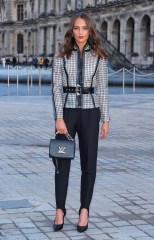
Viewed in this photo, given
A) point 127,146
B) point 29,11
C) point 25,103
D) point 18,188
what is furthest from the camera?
point 29,11

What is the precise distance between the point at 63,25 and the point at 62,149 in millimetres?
79582

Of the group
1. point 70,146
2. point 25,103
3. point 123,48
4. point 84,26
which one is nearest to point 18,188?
point 70,146

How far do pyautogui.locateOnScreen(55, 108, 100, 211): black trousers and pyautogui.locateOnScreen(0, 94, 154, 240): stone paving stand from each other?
1.46ft

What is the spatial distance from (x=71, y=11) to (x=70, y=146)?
77.2 meters

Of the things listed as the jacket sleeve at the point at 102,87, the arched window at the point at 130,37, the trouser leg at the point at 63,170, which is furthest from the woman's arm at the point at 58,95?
the arched window at the point at 130,37

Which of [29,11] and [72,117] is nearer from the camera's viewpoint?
[72,117]

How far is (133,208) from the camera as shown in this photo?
780cm

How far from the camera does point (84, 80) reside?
6.51 m

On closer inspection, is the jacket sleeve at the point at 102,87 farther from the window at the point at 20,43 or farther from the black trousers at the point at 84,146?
the window at the point at 20,43

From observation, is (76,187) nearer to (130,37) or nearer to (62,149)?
(62,149)

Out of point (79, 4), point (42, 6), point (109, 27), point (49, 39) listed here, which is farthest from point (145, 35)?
point (42, 6)

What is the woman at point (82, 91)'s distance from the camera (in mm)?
6453

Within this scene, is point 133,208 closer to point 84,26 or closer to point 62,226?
point 62,226

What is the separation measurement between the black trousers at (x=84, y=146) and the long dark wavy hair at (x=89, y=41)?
23.2 inches
